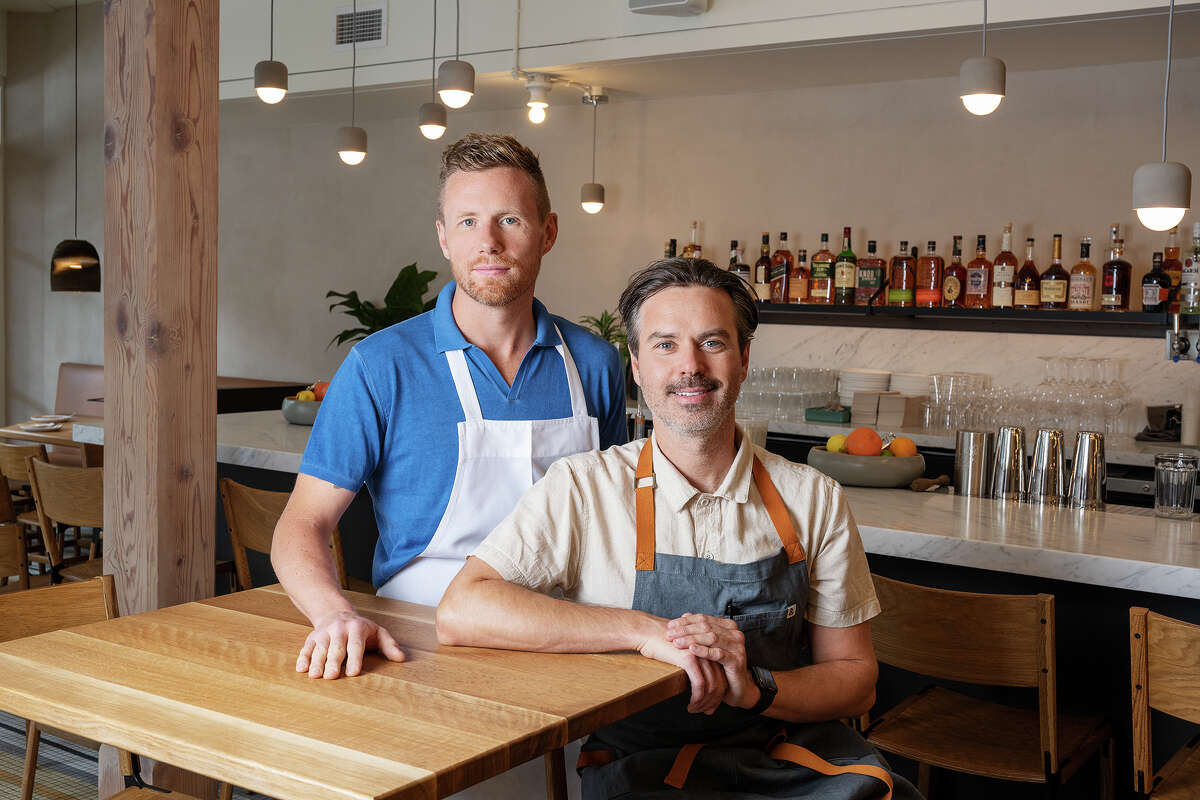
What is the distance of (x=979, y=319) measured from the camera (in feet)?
17.4

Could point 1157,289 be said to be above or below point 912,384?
above

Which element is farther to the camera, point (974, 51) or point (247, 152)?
point (247, 152)

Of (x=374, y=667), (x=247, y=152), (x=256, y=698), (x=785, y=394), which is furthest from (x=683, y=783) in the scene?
(x=247, y=152)

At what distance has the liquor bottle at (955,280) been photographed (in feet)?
16.9

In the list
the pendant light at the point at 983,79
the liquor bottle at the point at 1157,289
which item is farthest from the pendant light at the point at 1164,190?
the liquor bottle at the point at 1157,289

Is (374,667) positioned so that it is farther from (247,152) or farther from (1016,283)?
(247,152)

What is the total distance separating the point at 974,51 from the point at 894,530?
2991 millimetres

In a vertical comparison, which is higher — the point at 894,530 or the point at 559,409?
the point at 559,409

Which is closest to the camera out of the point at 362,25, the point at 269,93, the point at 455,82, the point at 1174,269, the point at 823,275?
the point at 455,82

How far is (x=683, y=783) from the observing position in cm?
163

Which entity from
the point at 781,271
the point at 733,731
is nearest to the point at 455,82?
the point at 781,271

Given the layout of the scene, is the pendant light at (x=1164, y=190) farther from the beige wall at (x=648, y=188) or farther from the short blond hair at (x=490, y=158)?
the short blond hair at (x=490, y=158)

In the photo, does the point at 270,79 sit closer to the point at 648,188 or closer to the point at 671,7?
the point at 671,7

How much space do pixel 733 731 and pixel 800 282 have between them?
13.8 feet
